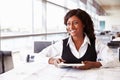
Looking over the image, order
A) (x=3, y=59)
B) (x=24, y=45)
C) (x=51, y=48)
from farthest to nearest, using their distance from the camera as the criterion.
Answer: (x=24, y=45) < (x=3, y=59) < (x=51, y=48)

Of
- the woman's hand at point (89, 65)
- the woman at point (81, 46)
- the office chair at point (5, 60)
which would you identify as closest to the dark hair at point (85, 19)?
the woman at point (81, 46)

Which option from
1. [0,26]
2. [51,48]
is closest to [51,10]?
[0,26]

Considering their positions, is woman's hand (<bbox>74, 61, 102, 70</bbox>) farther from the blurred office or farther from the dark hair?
the blurred office

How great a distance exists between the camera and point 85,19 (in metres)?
1.95

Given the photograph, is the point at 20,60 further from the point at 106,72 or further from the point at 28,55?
the point at 106,72

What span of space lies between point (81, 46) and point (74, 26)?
0.57ft

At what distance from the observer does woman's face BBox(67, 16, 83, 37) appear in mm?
1875

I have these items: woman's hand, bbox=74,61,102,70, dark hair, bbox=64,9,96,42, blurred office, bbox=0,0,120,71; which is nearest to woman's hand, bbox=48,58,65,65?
woman's hand, bbox=74,61,102,70

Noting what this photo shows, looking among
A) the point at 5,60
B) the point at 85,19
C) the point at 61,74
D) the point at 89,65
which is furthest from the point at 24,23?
the point at 61,74

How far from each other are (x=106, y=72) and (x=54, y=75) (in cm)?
39

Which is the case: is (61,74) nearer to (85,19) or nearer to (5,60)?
(85,19)

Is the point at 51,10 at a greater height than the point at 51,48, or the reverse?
the point at 51,10

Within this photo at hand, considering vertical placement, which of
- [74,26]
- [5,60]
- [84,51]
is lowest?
[5,60]

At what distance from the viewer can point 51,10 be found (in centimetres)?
700
